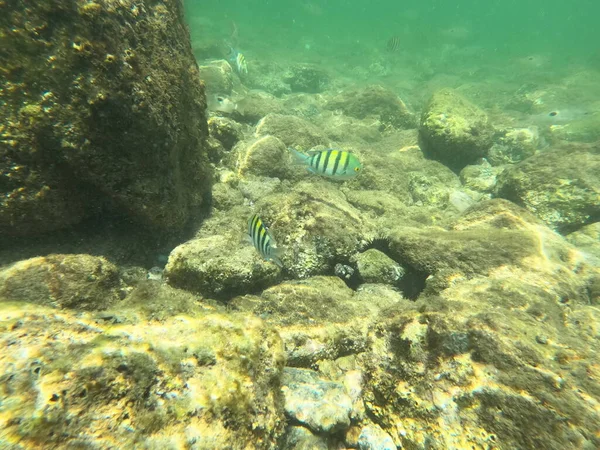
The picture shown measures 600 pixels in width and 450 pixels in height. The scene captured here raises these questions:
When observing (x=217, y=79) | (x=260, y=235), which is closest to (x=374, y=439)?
(x=260, y=235)

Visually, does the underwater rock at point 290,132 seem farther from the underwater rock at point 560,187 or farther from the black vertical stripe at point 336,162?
the underwater rock at point 560,187

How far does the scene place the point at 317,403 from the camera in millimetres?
2178

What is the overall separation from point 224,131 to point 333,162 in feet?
10.2

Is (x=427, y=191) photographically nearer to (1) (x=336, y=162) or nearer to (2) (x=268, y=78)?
(1) (x=336, y=162)

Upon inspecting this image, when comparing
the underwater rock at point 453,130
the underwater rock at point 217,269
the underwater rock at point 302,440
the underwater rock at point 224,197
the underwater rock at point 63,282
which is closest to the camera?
the underwater rock at point 302,440

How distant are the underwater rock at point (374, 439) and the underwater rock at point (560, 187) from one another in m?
5.47

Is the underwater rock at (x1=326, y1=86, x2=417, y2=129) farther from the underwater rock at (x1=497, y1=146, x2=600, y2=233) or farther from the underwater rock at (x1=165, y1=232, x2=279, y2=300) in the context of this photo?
the underwater rock at (x1=165, y1=232, x2=279, y2=300)

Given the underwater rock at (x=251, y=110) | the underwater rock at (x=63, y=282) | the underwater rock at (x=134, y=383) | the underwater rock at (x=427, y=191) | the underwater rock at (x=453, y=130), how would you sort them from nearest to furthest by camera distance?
the underwater rock at (x=134, y=383) < the underwater rock at (x=63, y=282) < the underwater rock at (x=427, y=191) < the underwater rock at (x=453, y=130) < the underwater rock at (x=251, y=110)

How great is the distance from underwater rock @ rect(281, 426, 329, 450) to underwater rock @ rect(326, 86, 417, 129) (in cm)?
1004

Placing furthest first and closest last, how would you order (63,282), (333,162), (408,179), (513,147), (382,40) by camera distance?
1. (382,40)
2. (513,147)
3. (408,179)
4. (333,162)
5. (63,282)

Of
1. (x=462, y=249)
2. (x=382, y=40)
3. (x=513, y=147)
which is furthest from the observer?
(x=382, y=40)

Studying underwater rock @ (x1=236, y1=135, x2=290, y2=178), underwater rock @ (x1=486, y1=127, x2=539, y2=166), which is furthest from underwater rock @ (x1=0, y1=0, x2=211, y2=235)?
underwater rock @ (x1=486, y1=127, x2=539, y2=166)

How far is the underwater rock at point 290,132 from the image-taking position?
6438mm

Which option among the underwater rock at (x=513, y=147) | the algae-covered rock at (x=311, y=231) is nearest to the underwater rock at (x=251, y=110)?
the algae-covered rock at (x=311, y=231)
